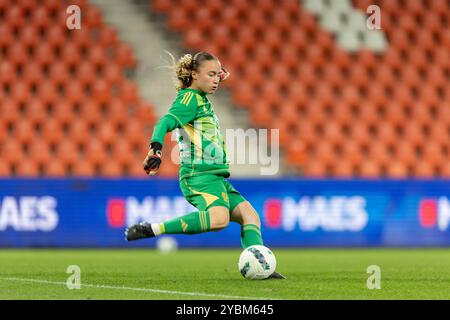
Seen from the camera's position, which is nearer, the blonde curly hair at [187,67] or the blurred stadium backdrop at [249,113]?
the blonde curly hair at [187,67]

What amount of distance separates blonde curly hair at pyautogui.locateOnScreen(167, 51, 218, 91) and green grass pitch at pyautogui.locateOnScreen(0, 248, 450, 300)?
4.62 ft

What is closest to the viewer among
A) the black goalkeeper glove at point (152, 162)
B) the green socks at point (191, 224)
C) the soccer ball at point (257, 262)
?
the black goalkeeper glove at point (152, 162)

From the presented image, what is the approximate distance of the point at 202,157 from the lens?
22.0 ft

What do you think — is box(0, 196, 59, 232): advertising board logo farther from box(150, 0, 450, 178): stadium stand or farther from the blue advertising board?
box(150, 0, 450, 178): stadium stand

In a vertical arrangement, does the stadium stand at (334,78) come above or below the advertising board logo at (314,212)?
above

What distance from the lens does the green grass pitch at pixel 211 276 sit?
230 inches

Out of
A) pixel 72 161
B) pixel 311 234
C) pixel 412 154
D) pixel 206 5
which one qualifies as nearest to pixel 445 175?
pixel 412 154

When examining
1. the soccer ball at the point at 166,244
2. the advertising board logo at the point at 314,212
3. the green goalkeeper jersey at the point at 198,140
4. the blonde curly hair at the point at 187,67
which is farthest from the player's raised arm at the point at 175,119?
the advertising board logo at the point at 314,212

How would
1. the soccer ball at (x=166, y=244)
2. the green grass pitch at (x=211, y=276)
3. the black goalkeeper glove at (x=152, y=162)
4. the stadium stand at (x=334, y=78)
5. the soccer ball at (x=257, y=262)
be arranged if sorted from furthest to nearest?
the stadium stand at (x=334, y=78) → the soccer ball at (x=166, y=244) → the soccer ball at (x=257, y=262) → the black goalkeeper glove at (x=152, y=162) → the green grass pitch at (x=211, y=276)

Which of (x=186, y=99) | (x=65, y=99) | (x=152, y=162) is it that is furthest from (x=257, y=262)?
(x=65, y=99)

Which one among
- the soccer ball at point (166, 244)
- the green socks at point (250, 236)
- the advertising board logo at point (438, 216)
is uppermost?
the green socks at point (250, 236)

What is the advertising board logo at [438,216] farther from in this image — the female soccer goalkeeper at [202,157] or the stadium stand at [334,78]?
the female soccer goalkeeper at [202,157]

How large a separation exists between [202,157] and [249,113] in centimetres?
789
